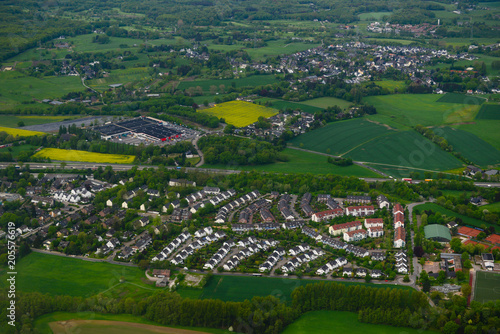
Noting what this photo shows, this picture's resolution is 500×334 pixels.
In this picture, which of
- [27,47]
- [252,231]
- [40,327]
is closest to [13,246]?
[40,327]

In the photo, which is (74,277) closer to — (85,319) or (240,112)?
(85,319)

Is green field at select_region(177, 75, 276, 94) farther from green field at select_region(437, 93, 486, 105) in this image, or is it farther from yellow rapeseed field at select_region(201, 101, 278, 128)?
green field at select_region(437, 93, 486, 105)

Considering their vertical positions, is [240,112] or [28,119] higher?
[240,112]

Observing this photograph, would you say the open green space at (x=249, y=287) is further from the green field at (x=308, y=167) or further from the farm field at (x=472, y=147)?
the farm field at (x=472, y=147)

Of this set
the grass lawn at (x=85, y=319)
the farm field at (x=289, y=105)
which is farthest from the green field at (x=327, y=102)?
the grass lawn at (x=85, y=319)

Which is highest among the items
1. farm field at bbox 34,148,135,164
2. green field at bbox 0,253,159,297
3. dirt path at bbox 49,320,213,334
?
farm field at bbox 34,148,135,164

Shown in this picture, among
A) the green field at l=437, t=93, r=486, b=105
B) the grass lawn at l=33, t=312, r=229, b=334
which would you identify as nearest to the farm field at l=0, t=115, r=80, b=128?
the grass lawn at l=33, t=312, r=229, b=334

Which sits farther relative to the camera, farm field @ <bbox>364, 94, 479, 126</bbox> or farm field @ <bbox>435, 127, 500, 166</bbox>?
farm field @ <bbox>364, 94, 479, 126</bbox>

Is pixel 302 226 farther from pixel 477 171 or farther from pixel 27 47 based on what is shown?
pixel 27 47

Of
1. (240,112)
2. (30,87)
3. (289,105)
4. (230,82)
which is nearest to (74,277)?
(240,112)
